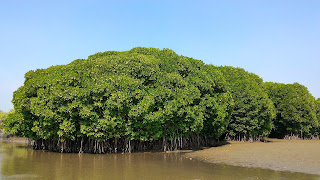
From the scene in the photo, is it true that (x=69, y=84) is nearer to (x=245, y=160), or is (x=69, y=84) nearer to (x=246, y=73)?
(x=245, y=160)

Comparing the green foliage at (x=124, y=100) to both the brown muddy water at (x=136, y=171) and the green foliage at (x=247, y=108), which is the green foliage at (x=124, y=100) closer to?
the brown muddy water at (x=136, y=171)

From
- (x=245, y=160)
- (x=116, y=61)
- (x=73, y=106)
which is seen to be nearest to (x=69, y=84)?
(x=73, y=106)

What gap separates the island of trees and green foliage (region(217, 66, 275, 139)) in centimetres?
591

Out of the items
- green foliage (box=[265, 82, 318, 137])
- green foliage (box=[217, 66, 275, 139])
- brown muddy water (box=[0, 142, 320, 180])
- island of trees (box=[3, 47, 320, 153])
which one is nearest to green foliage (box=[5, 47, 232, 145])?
island of trees (box=[3, 47, 320, 153])

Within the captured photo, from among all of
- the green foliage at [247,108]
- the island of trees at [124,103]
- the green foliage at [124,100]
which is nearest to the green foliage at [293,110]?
the green foliage at [247,108]

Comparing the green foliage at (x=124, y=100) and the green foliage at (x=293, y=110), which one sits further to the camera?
the green foliage at (x=293, y=110)

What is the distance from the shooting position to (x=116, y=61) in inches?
888

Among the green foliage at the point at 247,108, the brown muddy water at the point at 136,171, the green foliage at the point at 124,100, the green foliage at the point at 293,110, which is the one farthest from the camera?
the green foliage at the point at 293,110

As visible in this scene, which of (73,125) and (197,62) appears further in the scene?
(197,62)

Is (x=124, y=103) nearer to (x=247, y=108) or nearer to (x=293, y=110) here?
(x=247, y=108)

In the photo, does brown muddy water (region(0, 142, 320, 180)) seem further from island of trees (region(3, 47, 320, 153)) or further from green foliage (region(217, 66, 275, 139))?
green foliage (region(217, 66, 275, 139))

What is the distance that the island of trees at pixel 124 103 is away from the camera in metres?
21.0

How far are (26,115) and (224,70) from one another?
24.2m

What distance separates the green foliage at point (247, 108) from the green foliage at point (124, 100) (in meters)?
8.25
